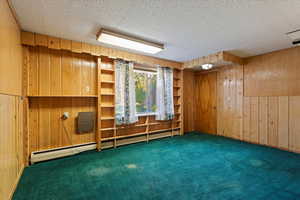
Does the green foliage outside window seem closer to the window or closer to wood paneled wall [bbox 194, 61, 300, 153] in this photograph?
the window

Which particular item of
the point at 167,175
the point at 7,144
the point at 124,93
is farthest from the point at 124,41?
the point at 167,175

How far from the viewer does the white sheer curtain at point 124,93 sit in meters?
3.63

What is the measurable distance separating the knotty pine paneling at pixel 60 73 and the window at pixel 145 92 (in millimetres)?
1275

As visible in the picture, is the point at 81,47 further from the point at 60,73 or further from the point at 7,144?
the point at 7,144

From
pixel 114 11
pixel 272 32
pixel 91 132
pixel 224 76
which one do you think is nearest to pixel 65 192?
pixel 91 132

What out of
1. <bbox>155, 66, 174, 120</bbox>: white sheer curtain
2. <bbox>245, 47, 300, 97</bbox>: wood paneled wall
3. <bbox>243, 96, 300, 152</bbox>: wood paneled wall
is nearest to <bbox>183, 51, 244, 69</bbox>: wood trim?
<bbox>245, 47, 300, 97</bbox>: wood paneled wall

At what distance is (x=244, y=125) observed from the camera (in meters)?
4.23

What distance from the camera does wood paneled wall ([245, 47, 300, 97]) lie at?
3.35m

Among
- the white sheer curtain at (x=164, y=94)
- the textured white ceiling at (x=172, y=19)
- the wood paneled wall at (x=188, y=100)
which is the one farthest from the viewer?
the wood paneled wall at (x=188, y=100)

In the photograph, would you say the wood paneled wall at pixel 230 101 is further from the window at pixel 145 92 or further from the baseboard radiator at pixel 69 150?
the baseboard radiator at pixel 69 150

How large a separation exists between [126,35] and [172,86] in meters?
2.40

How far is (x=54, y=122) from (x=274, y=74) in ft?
17.7

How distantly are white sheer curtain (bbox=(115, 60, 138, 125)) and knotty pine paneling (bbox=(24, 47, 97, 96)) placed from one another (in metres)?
0.57

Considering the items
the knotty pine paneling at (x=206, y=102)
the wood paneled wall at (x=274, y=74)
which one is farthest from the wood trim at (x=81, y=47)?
the wood paneled wall at (x=274, y=74)
